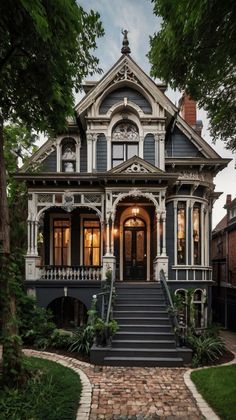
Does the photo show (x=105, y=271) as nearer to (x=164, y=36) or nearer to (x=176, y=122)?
(x=176, y=122)

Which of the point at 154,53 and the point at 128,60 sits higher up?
the point at 128,60

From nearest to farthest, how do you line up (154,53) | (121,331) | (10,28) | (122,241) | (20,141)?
(10,28) < (154,53) < (121,331) < (122,241) < (20,141)

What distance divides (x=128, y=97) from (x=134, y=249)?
22.5ft

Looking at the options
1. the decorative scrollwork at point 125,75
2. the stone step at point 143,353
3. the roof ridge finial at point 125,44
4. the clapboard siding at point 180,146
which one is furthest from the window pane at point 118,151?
the stone step at point 143,353

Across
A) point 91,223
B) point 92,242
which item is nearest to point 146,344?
point 92,242

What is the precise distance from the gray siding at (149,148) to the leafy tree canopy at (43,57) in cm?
664

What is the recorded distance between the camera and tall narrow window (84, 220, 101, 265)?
14.6 m

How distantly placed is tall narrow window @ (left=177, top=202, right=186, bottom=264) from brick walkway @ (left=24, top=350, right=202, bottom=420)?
5.86m

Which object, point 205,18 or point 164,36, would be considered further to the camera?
point 164,36

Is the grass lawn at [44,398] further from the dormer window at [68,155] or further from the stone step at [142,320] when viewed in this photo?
the dormer window at [68,155]

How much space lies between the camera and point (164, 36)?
5.70m

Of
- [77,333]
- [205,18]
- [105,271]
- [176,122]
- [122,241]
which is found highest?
[176,122]

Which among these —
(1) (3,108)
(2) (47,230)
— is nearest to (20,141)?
(2) (47,230)

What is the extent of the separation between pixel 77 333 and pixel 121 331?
56.9 inches
